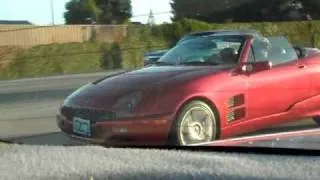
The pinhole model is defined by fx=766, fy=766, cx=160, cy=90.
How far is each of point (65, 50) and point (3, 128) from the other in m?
21.1

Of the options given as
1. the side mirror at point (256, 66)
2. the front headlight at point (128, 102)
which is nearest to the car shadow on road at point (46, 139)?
the front headlight at point (128, 102)

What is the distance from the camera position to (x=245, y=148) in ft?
16.9

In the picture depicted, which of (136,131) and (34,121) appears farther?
(34,121)

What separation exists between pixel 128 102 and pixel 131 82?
364 millimetres

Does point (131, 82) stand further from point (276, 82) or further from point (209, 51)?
point (276, 82)

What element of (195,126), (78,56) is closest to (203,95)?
(195,126)

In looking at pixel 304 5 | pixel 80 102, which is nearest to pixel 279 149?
pixel 80 102

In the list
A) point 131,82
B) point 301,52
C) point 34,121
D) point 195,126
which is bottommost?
point 34,121

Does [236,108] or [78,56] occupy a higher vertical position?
[236,108]

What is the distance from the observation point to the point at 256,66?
28.7 feet

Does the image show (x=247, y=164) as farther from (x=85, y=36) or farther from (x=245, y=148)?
(x=85, y=36)

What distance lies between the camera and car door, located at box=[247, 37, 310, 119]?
8641 millimetres

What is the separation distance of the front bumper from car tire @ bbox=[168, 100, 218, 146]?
10 cm

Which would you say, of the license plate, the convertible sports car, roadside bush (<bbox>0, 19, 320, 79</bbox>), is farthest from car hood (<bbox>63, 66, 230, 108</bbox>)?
roadside bush (<bbox>0, 19, 320, 79</bbox>)
